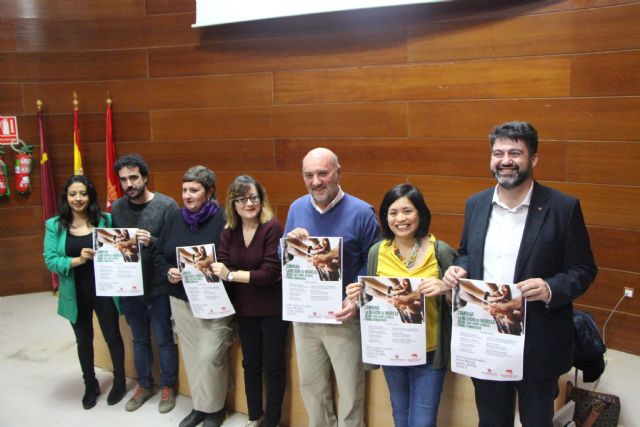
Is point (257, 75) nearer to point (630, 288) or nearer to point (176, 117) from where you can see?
point (176, 117)

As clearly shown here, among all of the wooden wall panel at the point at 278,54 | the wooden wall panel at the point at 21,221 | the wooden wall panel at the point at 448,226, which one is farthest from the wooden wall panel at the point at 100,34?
the wooden wall panel at the point at 448,226

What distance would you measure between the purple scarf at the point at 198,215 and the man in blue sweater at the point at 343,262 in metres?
0.45

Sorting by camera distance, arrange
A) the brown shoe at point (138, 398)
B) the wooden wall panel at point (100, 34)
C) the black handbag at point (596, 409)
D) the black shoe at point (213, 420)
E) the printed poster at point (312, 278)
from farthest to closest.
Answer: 1. the wooden wall panel at point (100, 34)
2. the brown shoe at point (138, 398)
3. the black shoe at point (213, 420)
4. the black handbag at point (596, 409)
5. the printed poster at point (312, 278)

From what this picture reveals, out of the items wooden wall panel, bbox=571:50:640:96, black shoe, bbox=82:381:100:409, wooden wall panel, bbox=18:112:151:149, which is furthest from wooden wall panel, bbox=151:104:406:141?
black shoe, bbox=82:381:100:409

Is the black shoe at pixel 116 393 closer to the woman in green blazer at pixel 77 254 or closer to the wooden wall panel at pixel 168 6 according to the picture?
the woman in green blazer at pixel 77 254

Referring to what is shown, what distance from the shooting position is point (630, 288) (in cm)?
328

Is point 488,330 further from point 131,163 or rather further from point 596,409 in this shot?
point 131,163

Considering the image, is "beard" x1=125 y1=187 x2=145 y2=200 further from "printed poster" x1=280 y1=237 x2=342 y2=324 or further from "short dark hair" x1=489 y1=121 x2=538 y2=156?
"short dark hair" x1=489 y1=121 x2=538 y2=156

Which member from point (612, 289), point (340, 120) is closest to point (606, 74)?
point (612, 289)

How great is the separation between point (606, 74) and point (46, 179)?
4780mm

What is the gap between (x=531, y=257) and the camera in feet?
5.30

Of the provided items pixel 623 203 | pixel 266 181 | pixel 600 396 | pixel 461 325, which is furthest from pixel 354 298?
pixel 266 181

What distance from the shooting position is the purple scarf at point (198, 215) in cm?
243

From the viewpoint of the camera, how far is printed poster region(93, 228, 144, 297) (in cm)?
258
